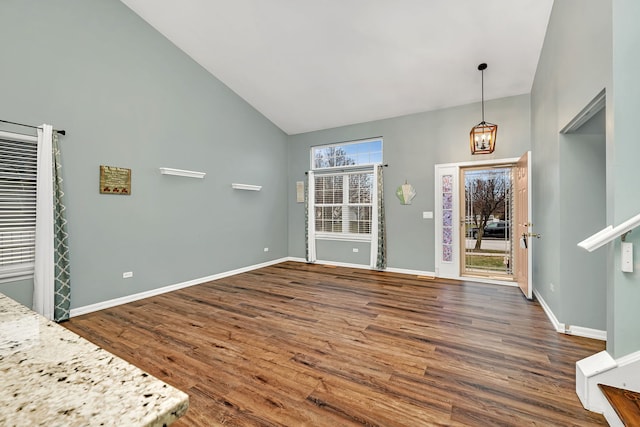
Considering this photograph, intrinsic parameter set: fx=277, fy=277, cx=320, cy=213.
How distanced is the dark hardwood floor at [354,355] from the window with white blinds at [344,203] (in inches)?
83.0

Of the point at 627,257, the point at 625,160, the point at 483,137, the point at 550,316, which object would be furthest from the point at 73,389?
the point at 483,137

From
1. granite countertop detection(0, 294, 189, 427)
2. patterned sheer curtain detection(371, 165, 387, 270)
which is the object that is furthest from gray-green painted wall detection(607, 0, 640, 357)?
patterned sheer curtain detection(371, 165, 387, 270)

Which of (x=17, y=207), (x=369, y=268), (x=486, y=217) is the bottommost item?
(x=369, y=268)

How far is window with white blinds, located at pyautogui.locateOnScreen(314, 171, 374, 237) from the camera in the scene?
19.7 feet

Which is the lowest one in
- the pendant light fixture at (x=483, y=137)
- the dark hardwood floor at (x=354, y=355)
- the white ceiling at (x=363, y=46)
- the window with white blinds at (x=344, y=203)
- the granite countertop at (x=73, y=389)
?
the dark hardwood floor at (x=354, y=355)

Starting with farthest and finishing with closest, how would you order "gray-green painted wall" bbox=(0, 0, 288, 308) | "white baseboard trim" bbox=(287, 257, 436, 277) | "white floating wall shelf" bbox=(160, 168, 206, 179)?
1. "white baseboard trim" bbox=(287, 257, 436, 277)
2. "white floating wall shelf" bbox=(160, 168, 206, 179)
3. "gray-green painted wall" bbox=(0, 0, 288, 308)

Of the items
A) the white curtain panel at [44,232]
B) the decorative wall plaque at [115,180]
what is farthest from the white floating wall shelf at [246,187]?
the white curtain panel at [44,232]

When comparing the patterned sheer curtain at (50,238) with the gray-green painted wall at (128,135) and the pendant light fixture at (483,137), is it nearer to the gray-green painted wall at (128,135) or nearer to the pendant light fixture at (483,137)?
the gray-green painted wall at (128,135)

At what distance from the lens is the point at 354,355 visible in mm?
2467

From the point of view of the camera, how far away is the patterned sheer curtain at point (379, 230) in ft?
18.4

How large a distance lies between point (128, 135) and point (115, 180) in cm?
67

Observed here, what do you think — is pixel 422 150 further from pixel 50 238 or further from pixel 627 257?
pixel 50 238

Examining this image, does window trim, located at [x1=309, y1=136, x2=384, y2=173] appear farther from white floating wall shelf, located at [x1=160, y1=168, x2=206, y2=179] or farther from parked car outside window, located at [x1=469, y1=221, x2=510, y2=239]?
parked car outside window, located at [x1=469, y1=221, x2=510, y2=239]

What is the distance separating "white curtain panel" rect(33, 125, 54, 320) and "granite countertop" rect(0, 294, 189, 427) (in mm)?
3280
